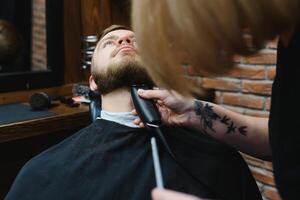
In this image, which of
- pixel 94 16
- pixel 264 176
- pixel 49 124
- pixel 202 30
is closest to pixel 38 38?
pixel 94 16

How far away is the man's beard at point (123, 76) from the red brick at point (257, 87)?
2.46ft

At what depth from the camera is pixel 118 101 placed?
1.41 meters

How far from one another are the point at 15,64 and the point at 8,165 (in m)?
0.57

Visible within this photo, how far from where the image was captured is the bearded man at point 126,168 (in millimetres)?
1153

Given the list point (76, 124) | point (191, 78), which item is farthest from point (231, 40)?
point (76, 124)

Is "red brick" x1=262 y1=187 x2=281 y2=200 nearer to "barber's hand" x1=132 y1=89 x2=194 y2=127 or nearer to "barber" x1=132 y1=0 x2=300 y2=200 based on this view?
"barber's hand" x1=132 y1=89 x2=194 y2=127

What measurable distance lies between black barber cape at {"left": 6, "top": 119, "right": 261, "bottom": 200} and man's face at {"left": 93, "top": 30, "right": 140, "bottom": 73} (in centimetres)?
26

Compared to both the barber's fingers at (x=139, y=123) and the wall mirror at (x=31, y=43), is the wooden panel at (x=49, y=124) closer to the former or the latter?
the wall mirror at (x=31, y=43)

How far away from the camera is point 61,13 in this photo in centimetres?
216

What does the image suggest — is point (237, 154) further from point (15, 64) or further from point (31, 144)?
point (15, 64)

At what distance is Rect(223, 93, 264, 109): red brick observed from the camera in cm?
196

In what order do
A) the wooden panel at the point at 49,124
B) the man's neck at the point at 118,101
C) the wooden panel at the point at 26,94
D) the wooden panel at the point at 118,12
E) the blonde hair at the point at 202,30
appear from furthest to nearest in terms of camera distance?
the wooden panel at the point at 118,12 < the wooden panel at the point at 26,94 < the wooden panel at the point at 49,124 < the man's neck at the point at 118,101 < the blonde hair at the point at 202,30

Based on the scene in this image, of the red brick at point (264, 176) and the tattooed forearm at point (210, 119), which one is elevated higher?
the tattooed forearm at point (210, 119)

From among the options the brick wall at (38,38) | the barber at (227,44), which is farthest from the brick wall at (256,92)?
the barber at (227,44)
